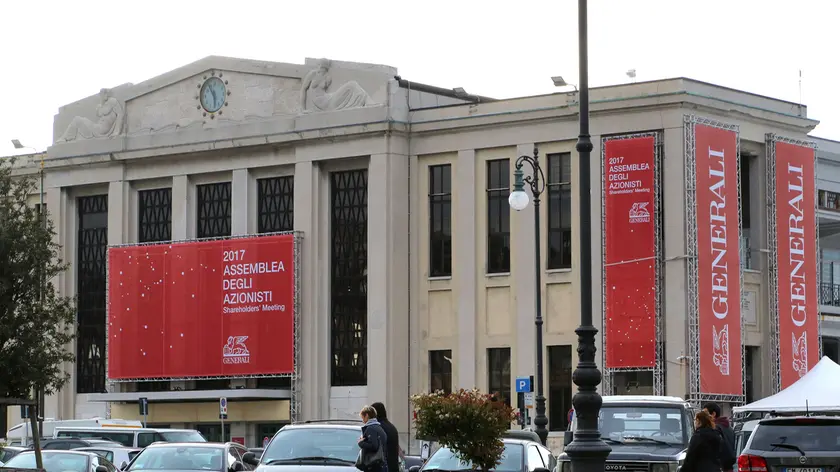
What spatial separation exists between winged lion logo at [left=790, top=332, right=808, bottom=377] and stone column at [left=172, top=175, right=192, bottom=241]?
23.5 metres

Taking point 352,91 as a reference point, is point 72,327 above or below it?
below

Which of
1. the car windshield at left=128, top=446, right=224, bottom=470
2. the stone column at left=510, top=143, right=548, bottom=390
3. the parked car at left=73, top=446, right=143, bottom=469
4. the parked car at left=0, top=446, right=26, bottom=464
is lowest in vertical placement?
the parked car at left=73, top=446, right=143, bottom=469

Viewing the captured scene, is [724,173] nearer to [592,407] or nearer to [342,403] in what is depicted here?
[342,403]

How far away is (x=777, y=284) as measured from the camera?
2191 inches

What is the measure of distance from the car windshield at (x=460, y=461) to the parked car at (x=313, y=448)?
137 centimetres

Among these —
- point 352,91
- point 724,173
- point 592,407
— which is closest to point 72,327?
point 352,91

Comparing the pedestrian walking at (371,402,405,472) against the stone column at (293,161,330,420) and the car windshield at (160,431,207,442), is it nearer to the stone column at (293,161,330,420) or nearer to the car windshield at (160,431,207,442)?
the car windshield at (160,431,207,442)

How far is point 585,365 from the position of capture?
2148 centimetres

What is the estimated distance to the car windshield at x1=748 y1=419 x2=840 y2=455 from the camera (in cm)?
2053

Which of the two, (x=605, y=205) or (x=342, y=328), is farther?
(x=342, y=328)

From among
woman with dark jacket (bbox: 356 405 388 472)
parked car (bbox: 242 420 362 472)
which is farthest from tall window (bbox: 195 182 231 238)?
woman with dark jacket (bbox: 356 405 388 472)

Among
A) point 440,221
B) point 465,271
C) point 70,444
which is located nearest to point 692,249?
point 465,271

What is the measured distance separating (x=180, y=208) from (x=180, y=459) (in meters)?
39.9

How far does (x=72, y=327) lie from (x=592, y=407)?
4751 centimetres
